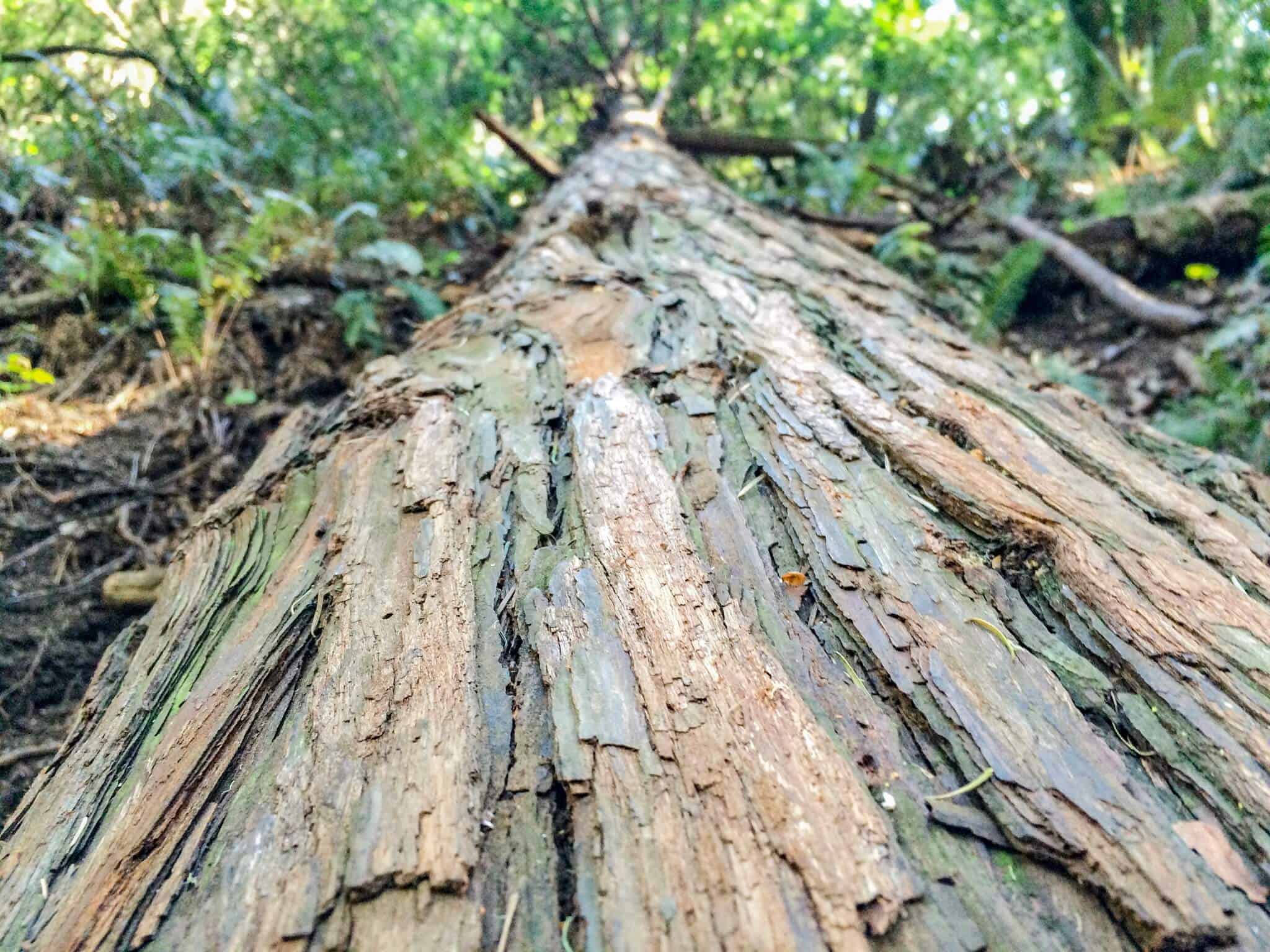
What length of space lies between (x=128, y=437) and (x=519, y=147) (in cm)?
434

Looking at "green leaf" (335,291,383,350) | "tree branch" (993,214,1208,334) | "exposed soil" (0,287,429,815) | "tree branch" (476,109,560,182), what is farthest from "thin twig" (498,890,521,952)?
"tree branch" (476,109,560,182)

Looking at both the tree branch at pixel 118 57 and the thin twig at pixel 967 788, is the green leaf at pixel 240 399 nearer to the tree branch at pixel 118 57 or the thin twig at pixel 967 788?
the tree branch at pixel 118 57

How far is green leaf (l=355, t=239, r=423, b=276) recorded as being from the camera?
4.31m

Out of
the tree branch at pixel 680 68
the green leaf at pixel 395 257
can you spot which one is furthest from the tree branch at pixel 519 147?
the green leaf at pixel 395 257

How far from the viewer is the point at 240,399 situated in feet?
10.5

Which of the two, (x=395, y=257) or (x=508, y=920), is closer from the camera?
(x=508, y=920)

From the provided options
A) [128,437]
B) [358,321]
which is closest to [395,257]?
[358,321]

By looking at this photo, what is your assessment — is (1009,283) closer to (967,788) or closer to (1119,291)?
(1119,291)

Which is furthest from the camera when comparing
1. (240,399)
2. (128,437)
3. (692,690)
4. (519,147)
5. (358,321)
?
(519,147)

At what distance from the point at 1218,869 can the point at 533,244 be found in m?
3.37

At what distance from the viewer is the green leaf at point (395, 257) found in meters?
4.31

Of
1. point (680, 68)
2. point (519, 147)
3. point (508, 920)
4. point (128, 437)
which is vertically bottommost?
point (128, 437)

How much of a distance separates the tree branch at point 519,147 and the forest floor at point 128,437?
9.39 feet

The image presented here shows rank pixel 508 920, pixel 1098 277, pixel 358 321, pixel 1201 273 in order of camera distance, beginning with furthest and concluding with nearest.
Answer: pixel 1098 277 → pixel 1201 273 → pixel 358 321 → pixel 508 920
